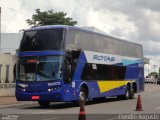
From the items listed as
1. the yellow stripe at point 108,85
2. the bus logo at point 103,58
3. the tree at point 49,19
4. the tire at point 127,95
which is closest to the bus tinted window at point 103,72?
the yellow stripe at point 108,85

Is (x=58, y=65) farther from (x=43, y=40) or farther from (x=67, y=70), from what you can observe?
(x=43, y=40)

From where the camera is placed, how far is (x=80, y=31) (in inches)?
1023

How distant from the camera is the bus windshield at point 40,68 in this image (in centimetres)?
2398

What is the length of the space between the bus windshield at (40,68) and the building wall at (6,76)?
12620mm

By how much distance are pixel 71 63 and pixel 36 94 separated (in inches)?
92.7

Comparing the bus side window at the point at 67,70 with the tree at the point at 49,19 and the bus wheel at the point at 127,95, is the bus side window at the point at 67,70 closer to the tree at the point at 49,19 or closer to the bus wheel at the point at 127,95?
the bus wheel at the point at 127,95

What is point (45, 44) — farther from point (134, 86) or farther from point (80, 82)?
point (134, 86)

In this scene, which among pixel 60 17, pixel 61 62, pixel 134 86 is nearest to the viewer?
pixel 61 62

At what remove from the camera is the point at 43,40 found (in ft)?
80.8

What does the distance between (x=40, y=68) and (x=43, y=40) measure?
1464mm

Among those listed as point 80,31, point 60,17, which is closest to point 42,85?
point 80,31

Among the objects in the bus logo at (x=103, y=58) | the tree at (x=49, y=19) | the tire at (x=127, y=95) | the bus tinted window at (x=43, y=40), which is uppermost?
the tree at (x=49, y=19)

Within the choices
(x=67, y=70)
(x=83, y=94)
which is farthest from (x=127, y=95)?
(x=67, y=70)

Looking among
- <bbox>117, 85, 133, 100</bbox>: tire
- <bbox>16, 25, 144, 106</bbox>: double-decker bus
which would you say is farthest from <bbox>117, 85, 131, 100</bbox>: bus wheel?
<bbox>16, 25, 144, 106</bbox>: double-decker bus
